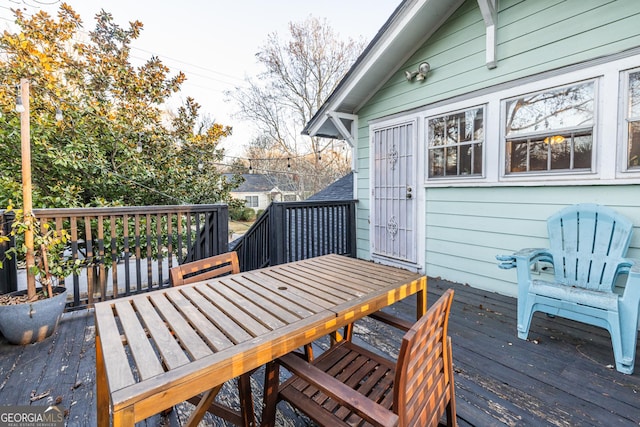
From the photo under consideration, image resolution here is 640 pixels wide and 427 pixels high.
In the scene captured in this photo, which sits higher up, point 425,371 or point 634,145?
point 634,145

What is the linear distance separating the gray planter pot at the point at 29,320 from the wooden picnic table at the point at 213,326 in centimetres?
140

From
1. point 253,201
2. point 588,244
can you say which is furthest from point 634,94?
point 253,201

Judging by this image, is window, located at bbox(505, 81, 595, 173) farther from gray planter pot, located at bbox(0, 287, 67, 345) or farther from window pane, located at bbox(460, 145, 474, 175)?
gray planter pot, located at bbox(0, 287, 67, 345)

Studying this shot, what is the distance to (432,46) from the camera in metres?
3.66

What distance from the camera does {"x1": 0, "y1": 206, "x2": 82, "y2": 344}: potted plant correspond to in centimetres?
214

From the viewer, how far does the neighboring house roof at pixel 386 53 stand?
329cm

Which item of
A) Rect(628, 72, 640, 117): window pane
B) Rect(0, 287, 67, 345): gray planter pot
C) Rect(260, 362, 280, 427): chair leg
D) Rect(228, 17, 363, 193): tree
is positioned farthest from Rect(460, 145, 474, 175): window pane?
Rect(228, 17, 363, 193): tree

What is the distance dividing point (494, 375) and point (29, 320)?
314 cm

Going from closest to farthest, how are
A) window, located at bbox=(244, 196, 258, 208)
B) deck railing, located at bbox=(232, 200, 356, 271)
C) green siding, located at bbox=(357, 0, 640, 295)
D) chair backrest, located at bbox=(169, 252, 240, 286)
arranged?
chair backrest, located at bbox=(169, 252, 240, 286), green siding, located at bbox=(357, 0, 640, 295), deck railing, located at bbox=(232, 200, 356, 271), window, located at bbox=(244, 196, 258, 208)

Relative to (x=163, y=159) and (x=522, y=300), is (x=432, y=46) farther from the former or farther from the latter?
(x=163, y=159)

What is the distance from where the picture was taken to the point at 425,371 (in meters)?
1.07

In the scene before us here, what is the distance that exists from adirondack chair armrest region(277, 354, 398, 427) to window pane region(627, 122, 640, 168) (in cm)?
285

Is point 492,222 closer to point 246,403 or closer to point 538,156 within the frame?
point 538,156

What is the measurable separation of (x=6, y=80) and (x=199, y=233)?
4278 millimetres
